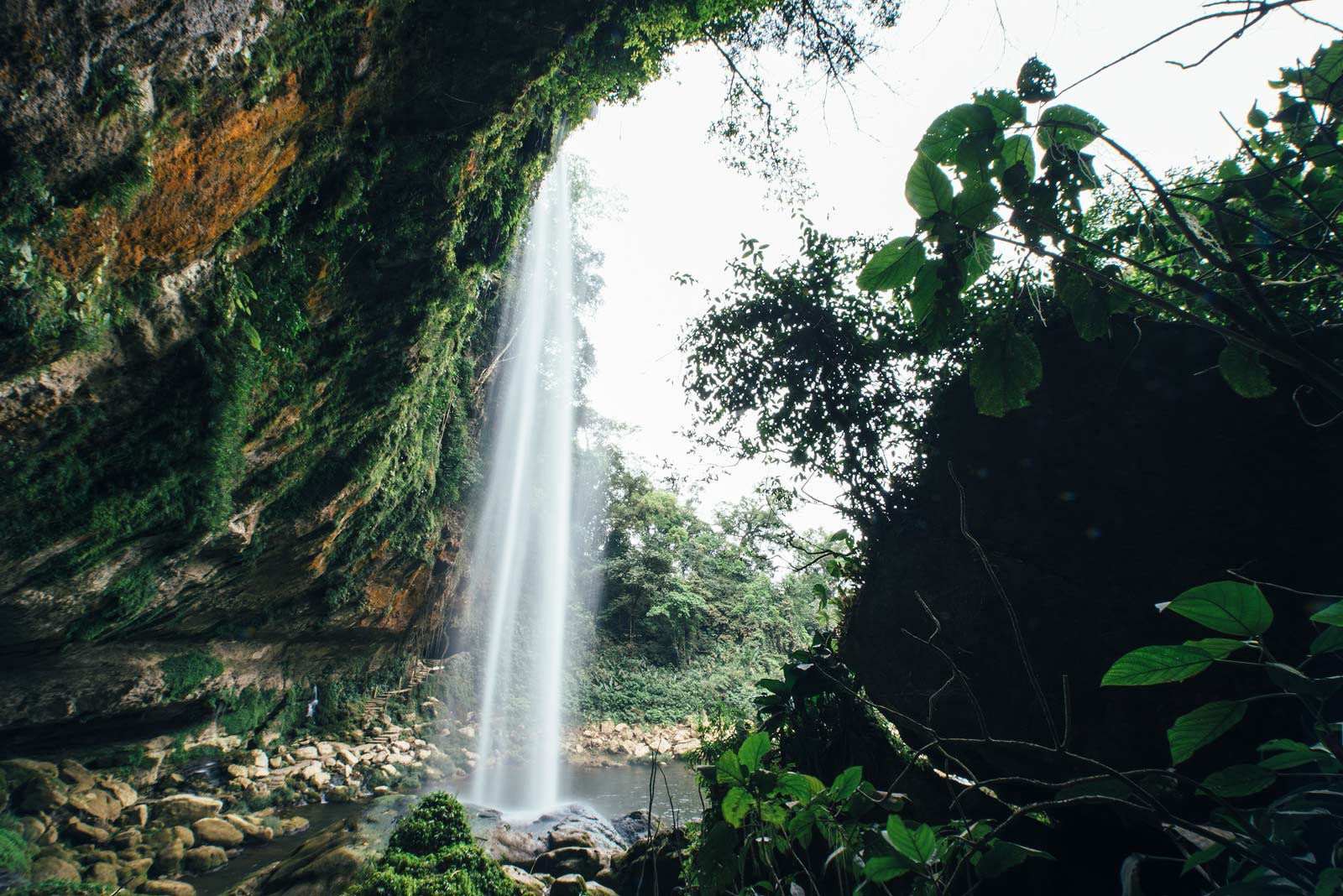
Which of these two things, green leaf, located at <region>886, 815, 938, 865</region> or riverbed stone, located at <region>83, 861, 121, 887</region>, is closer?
green leaf, located at <region>886, 815, 938, 865</region>

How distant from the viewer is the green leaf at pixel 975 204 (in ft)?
2.92

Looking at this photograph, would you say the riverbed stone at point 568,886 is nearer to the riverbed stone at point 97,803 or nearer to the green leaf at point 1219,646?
the riverbed stone at point 97,803

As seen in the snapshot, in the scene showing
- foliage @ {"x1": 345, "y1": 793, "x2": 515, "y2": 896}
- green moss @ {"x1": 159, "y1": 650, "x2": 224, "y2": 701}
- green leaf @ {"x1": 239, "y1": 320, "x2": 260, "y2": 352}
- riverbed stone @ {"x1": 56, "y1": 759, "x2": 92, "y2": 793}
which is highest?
green leaf @ {"x1": 239, "y1": 320, "x2": 260, "y2": 352}

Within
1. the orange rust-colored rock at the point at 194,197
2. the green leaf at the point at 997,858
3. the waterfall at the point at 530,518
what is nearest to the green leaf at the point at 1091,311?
the green leaf at the point at 997,858

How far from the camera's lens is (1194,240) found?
0.67 meters

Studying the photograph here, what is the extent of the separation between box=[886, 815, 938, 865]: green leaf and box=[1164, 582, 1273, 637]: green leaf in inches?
21.0

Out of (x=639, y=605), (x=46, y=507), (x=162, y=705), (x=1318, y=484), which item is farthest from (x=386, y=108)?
(x=639, y=605)

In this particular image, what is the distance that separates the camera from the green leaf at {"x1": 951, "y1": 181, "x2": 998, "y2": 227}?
89 cm

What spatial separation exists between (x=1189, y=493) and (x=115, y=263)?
672 cm

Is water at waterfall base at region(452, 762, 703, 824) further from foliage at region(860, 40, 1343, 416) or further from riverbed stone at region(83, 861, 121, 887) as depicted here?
foliage at region(860, 40, 1343, 416)

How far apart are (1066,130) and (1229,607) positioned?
0.84m

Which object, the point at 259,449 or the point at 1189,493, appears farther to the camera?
the point at 259,449

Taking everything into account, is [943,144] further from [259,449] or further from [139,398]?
[259,449]

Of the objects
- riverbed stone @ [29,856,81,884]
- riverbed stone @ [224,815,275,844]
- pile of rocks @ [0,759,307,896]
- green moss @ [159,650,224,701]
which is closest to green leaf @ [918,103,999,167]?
pile of rocks @ [0,759,307,896]
